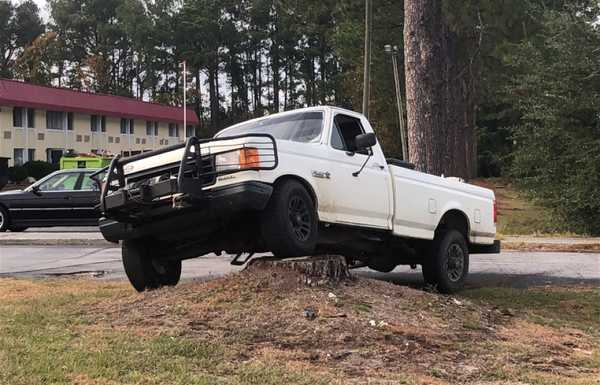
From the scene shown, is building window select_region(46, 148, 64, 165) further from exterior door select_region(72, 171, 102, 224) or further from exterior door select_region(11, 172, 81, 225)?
exterior door select_region(72, 171, 102, 224)

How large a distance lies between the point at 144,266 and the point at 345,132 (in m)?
2.71

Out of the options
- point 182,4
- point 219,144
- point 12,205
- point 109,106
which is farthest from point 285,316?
point 182,4

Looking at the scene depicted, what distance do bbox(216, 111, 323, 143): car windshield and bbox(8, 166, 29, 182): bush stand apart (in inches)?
1409

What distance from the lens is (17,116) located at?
4597 cm

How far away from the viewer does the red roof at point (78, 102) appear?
44.9 meters

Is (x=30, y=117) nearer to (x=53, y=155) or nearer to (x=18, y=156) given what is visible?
(x=18, y=156)

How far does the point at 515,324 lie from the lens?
6883 mm

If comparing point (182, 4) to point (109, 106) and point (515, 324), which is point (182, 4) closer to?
point (109, 106)

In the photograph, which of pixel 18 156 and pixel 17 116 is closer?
pixel 17 116

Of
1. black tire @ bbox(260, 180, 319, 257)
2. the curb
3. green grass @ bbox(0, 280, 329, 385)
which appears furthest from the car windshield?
the curb

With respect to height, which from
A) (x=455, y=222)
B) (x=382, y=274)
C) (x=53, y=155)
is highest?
(x=53, y=155)

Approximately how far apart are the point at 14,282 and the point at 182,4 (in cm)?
6966

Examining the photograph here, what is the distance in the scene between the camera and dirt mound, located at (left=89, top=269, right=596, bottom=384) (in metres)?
5.23

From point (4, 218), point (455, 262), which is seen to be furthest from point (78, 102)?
point (455, 262)
